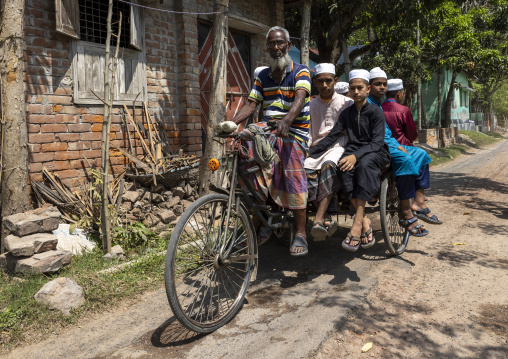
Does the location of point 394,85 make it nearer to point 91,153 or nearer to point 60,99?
point 91,153

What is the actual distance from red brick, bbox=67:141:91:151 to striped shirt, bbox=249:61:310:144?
3137 mm

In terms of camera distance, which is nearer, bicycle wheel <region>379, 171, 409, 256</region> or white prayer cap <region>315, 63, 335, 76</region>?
white prayer cap <region>315, 63, 335, 76</region>

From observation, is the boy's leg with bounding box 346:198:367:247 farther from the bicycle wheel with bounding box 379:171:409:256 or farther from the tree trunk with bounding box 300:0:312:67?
the tree trunk with bounding box 300:0:312:67

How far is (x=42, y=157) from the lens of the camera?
5.41 meters

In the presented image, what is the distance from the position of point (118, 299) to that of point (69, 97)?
3361mm

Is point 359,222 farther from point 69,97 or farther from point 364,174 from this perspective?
point 69,97

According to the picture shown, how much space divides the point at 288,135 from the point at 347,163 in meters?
0.70

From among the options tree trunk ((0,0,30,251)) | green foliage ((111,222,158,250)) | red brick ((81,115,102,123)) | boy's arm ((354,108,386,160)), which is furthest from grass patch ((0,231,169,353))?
boy's arm ((354,108,386,160))

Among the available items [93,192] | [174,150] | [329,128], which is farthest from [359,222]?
[174,150]

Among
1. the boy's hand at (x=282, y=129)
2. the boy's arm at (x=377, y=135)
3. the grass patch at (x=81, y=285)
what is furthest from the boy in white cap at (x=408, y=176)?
the grass patch at (x=81, y=285)

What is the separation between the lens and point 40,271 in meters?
3.88

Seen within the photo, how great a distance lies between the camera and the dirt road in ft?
9.04

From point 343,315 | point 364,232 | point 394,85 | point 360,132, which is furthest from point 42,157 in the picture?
point 394,85

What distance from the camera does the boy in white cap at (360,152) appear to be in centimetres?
398
